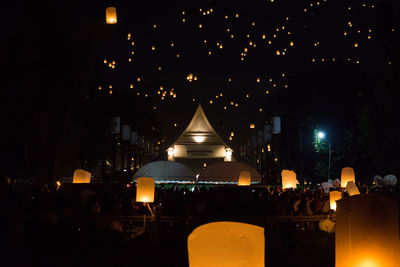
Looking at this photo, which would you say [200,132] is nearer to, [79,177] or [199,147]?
[199,147]

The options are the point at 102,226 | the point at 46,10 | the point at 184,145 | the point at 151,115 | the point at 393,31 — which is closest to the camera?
the point at 102,226

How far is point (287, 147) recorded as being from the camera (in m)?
49.8

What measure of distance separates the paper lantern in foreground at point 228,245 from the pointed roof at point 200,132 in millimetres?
38777

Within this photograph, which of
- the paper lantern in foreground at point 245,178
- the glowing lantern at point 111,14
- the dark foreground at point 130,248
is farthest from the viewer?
the paper lantern in foreground at point 245,178

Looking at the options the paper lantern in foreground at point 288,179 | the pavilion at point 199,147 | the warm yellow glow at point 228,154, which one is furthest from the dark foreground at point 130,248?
the pavilion at point 199,147

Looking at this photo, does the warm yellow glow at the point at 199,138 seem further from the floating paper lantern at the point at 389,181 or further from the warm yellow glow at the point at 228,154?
the floating paper lantern at the point at 389,181

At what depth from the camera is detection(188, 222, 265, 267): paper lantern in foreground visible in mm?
3682

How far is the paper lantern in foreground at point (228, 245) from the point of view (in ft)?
12.1

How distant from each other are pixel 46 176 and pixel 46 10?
861 cm

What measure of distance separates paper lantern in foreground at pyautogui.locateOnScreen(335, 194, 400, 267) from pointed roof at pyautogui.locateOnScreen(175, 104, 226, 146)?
128ft

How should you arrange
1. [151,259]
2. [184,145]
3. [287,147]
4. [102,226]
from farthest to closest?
[287,147] < [184,145] < [102,226] < [151,259]

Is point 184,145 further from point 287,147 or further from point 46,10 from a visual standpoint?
point 46,10

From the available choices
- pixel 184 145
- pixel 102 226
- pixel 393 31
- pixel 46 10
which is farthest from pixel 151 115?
pixel 102 226

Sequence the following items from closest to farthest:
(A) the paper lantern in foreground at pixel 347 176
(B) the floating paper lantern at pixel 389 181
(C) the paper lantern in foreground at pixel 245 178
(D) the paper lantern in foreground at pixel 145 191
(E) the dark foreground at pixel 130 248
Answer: (E) the dark foreground at pixel 130 248, (D) the paper lantern in foreground at pixel 145 191, (A) the paper lantern in foreground at pixel 347 176, (B) the floating paper lantern at pixel 389 181, (C) the paper lantern in foreground at pixel 245 178
